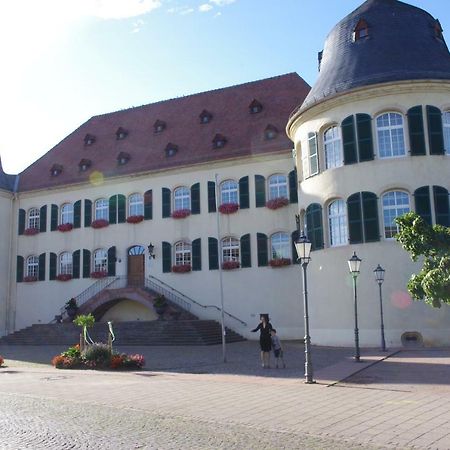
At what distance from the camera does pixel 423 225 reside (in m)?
11.9

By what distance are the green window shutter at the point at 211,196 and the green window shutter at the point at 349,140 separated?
9.04m

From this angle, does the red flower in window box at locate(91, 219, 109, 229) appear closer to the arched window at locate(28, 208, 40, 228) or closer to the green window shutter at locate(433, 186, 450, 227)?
the arched window at locate(28, 208, 40, 228)

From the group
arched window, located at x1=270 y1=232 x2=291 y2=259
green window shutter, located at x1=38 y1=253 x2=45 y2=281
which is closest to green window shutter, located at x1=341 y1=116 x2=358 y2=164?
arched window, located at x1=270 y1=232 x2=291 y2=259

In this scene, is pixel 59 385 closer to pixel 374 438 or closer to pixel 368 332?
pixel 374 438

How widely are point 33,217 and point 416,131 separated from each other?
23.3 metres

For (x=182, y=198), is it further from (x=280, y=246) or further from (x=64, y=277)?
(x=64, y=277)

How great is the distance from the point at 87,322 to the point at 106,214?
1440cm

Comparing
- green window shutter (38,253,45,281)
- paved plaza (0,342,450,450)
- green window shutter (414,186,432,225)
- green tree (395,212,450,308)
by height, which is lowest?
paved plaza (0,342,450,450)

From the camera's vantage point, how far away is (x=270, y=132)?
29.2m

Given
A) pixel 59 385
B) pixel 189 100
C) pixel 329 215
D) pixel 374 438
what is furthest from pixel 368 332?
pixel 189 100

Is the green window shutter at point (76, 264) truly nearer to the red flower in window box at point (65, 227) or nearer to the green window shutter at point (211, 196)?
the red flower in window box at point (65, 227)

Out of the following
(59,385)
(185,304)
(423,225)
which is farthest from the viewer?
(185,304)

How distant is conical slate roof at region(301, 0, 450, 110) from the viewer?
22.0m

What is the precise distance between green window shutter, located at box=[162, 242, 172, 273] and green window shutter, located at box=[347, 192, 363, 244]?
37.7ft
